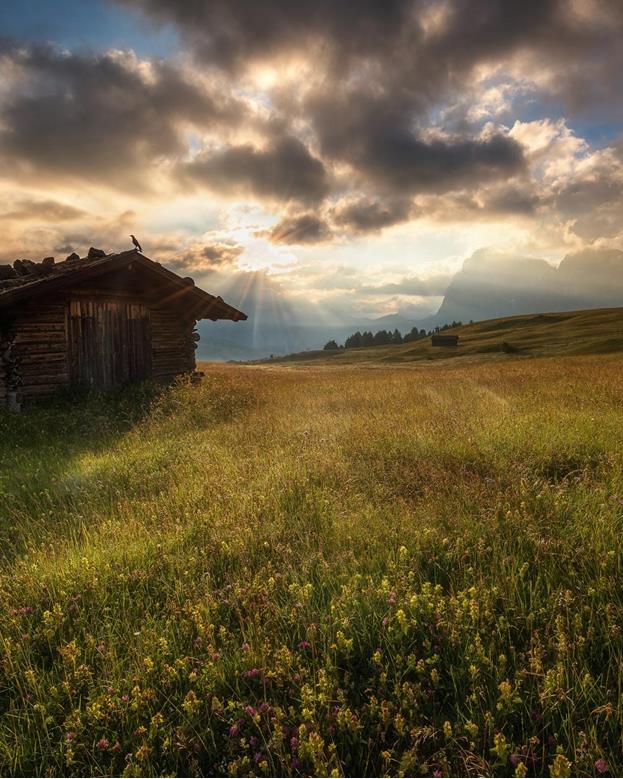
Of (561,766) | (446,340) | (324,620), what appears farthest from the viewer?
(446,340)

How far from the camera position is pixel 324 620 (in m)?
2.88

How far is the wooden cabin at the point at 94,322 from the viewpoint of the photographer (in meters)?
13.7

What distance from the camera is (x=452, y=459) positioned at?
20.7 feet

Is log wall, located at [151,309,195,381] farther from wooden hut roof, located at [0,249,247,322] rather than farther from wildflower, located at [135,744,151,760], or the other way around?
wildflower, located at [135,744,151,760]

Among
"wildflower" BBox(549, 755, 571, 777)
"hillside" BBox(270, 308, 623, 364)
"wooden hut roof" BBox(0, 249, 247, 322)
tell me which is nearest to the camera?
"wildflower" BBox(549, 755, 571, 777)

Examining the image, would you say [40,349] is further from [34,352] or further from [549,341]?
[549,341]

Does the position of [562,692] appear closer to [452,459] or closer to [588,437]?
[452,459]

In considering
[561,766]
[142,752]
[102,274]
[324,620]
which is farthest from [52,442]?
[561,766]

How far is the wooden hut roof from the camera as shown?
1262 centimetres

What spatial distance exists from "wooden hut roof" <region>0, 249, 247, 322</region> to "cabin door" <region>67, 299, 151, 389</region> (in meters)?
1.36

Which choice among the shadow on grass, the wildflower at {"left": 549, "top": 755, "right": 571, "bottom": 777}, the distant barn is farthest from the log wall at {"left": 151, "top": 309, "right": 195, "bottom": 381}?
the distant barn

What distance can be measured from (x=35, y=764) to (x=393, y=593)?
2.16m

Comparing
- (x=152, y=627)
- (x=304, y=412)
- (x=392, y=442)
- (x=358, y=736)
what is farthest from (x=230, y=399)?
(x=358, y=736)

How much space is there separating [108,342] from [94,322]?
0.86 metres
